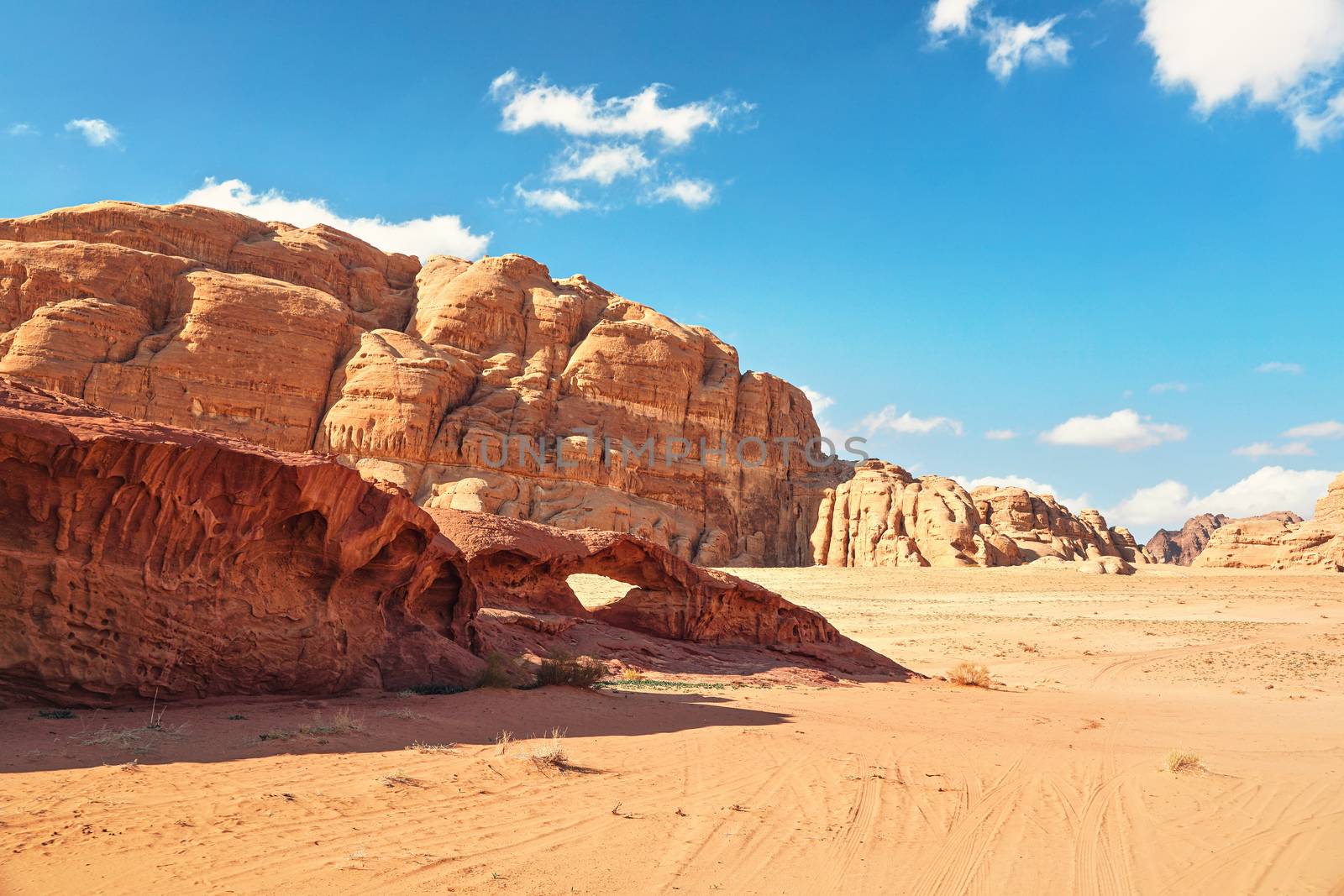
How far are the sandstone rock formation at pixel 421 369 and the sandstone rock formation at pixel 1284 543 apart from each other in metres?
27.3

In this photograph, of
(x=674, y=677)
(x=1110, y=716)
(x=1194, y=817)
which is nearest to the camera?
(x=1194, y=817)

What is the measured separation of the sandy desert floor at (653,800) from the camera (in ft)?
14.9

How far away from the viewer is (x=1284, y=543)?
147ft

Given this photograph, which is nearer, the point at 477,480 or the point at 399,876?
the point at 399,876

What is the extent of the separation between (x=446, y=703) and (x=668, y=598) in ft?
28.3

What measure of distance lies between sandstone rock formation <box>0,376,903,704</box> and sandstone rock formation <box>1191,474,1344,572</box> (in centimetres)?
4659

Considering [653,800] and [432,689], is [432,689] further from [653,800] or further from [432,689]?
[653,800]

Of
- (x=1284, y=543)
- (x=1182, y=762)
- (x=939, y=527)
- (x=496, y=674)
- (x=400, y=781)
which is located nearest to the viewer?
(x=400, y=781)

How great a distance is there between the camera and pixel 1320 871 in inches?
217

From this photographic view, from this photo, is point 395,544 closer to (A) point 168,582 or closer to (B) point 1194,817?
(A) point 168,582

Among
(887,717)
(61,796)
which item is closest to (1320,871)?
(887,717)

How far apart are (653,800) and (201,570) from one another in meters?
5.61

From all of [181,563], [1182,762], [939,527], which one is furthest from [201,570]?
[939,527]

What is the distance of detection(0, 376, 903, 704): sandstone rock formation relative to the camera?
25.2 ft
